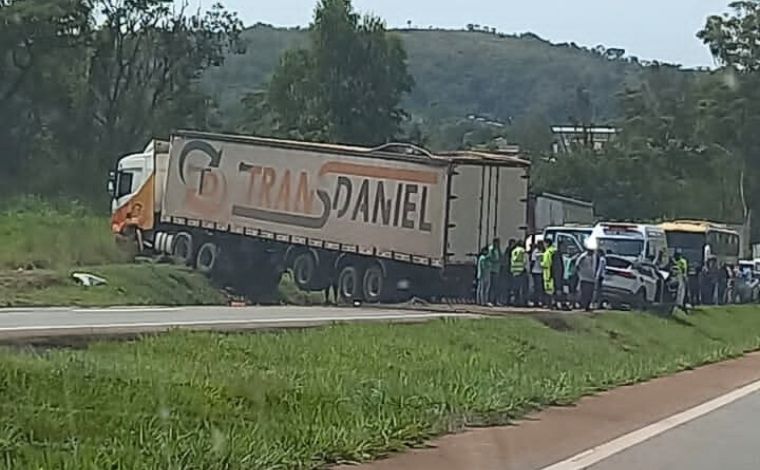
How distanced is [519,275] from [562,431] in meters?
20.5

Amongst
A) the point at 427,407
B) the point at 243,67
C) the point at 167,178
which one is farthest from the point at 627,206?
the point at 427,407

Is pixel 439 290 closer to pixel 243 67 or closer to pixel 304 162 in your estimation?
pixel 304 162

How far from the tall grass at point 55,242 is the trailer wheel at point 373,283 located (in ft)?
24.9

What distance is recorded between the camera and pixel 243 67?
106 metres

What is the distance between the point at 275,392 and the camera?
47.6 feet

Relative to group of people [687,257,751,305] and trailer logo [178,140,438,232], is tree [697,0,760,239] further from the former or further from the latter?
trailer logo [178,140,438,232]

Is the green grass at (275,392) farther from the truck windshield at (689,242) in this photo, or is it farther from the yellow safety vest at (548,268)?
the truck windshield at (689,242)

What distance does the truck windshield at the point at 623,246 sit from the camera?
41094 mm

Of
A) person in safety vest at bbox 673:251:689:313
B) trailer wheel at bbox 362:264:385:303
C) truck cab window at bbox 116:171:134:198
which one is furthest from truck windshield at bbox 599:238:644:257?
truck cab window at bbox 116:171:134:198

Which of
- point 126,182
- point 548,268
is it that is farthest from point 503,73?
point 548,268

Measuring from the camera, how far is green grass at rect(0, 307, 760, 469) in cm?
1148

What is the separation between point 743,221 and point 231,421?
70.6 m

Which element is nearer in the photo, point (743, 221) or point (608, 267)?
point (608, 267)

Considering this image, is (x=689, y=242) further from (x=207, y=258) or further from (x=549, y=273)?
(x=549, y=273)
